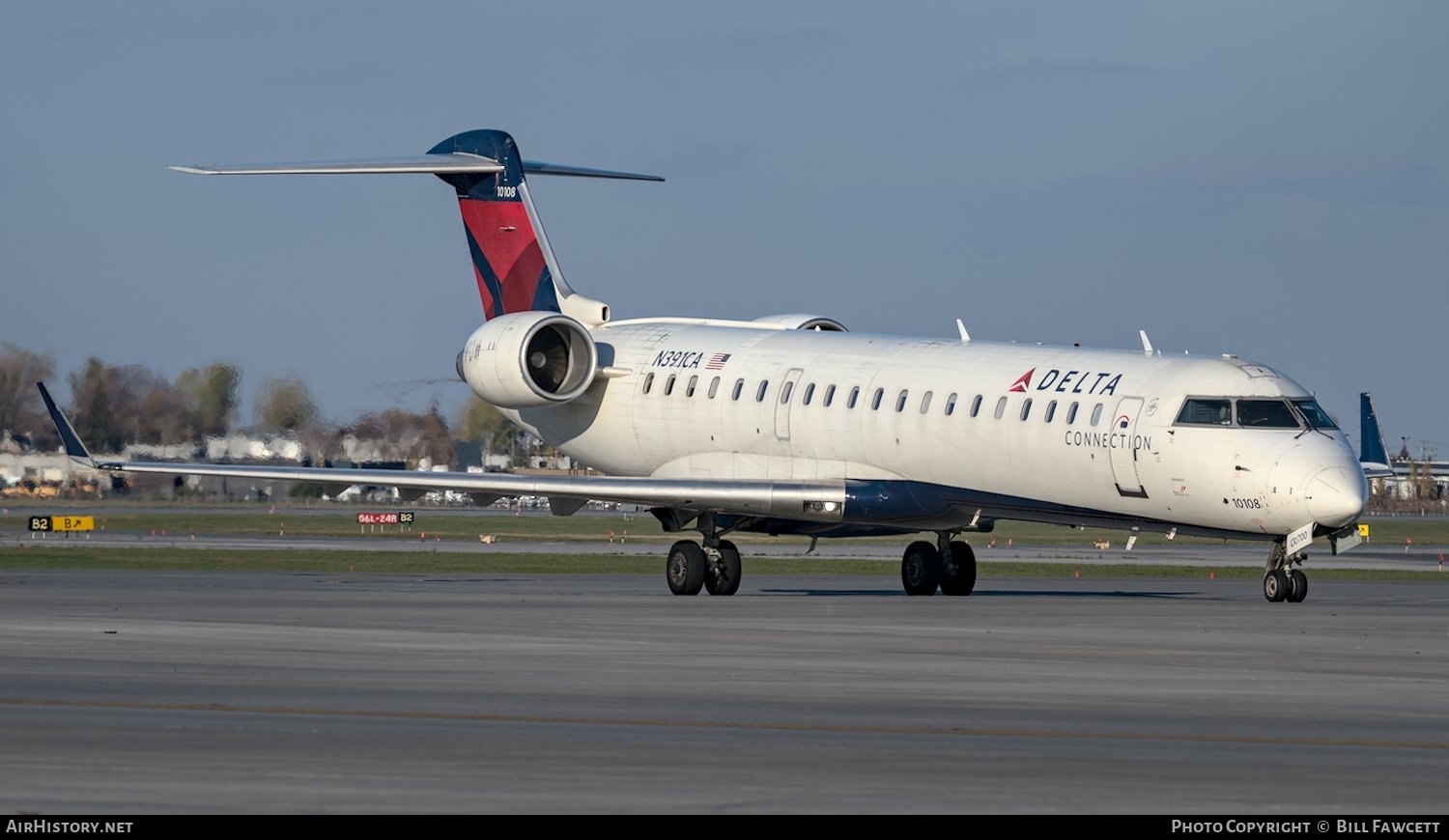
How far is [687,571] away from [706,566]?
0.31 meters

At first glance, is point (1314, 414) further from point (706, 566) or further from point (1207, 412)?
point (706, 566)

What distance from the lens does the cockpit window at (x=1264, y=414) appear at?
26172 millimetres

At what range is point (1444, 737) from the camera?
12383mm

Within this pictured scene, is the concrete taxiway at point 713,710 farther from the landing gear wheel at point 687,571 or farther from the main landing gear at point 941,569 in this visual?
the main landing gear at point 941,569

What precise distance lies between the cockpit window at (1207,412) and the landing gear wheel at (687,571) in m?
7.12

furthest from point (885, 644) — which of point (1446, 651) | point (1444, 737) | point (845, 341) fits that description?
point (845, 341)

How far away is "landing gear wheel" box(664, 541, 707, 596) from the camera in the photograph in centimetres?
3009

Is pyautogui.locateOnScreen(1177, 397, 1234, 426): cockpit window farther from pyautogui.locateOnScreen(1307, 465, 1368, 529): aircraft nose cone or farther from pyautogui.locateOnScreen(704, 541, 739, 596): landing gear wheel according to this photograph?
pyautogui.locateOnScreen(704, 541, 739, 596): landing gear wheel

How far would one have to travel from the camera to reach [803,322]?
34562 millimetres

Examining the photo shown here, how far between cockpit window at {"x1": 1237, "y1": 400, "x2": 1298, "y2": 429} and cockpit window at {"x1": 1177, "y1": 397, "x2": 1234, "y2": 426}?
14 centimetres

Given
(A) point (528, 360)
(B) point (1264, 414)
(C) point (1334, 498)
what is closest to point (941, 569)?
(B) point (1264, 414)

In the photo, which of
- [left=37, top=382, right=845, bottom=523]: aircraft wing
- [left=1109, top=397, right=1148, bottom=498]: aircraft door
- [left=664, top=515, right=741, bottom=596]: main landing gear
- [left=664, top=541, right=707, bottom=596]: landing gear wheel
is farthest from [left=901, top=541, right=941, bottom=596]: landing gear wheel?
[left=1109, top=397, right=1148, bottom=498]: aircraft door

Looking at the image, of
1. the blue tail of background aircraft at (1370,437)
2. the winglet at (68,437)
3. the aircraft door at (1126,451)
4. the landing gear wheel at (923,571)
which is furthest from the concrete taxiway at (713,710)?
the blue tail of background aircraft at (1370,437)
